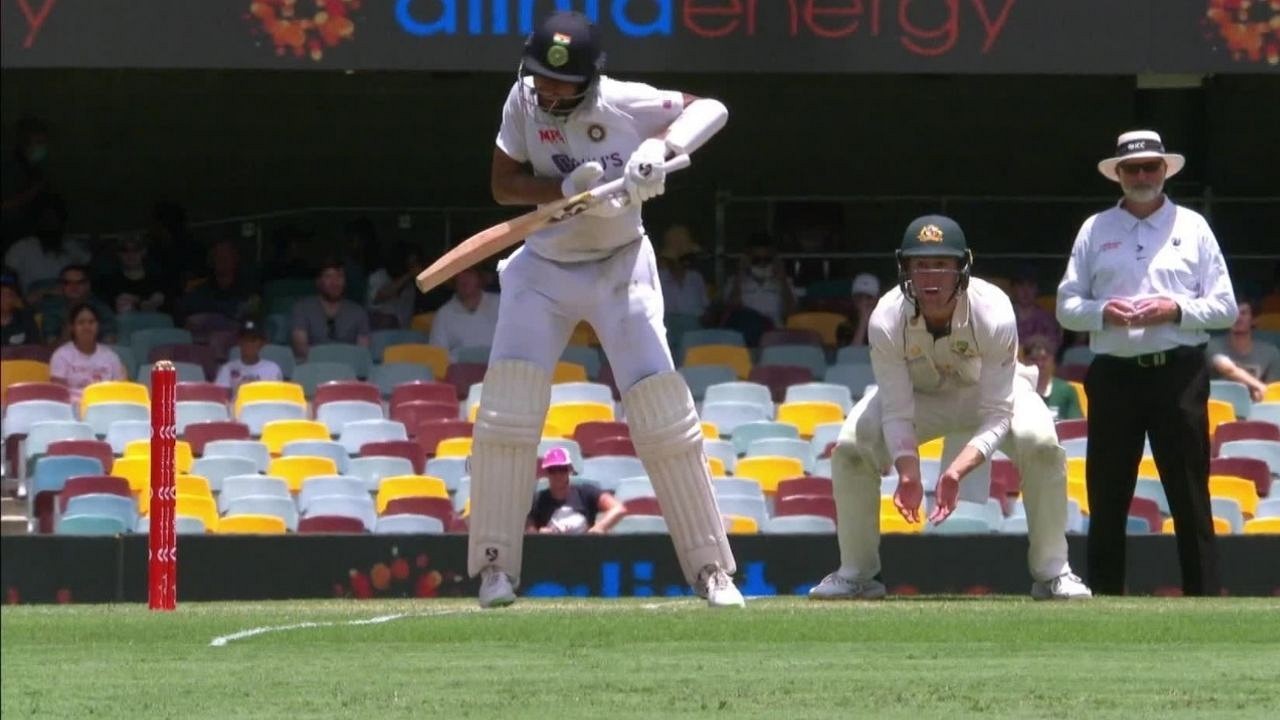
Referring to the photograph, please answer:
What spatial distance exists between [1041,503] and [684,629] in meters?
2.03

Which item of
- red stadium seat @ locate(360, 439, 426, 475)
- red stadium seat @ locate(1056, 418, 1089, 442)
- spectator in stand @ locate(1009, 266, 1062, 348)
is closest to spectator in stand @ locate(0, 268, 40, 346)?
red stadium seat @ locate(360, 439, 426, 475)

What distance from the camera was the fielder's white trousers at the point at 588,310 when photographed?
7973mm

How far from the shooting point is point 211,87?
20094mm

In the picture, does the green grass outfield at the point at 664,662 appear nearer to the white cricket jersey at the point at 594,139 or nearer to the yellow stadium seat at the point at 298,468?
the white cricket jersey at the point at 594,139

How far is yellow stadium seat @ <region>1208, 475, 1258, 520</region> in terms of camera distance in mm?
14165

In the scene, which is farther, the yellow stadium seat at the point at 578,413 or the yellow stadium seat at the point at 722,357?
the yellow stadium seat at the point at 722,357

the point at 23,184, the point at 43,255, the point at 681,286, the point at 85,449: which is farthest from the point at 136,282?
the point at 681,286

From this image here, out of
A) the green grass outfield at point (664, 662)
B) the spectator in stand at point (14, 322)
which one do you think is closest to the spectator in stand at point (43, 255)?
the spectator in stand at point (14, 322)

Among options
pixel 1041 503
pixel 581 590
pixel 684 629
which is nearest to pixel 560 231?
pixel 684 629

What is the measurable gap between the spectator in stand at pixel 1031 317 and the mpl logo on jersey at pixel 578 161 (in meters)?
8.26

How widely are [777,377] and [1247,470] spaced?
305cm

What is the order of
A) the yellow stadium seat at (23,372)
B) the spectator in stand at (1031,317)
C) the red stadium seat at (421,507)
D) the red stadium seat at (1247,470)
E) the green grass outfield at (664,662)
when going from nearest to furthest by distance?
the green grass outfield at (664,662) → the red stadium seat at (421,507) → the red stadium seat at (1247,470) → the yellow stadium seat at (23,372) → the spectator in stand at (1031,317)

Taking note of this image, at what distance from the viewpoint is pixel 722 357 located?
16141 millimetres

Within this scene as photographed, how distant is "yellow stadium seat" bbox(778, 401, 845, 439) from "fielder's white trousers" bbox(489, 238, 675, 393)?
7239 mm
